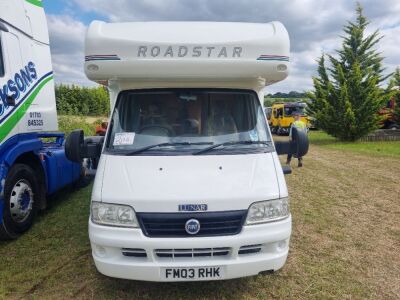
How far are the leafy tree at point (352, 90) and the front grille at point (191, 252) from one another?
17806 millimetres

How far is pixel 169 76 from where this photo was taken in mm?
4188

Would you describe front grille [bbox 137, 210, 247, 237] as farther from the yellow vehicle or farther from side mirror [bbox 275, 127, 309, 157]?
the yellow vehicle

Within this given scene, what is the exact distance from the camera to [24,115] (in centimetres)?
560

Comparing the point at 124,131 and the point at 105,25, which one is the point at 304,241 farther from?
the point at 105,25

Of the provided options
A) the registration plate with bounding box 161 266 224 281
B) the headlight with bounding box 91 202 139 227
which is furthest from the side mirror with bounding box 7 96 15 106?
the registration plate with bounding box 161 266 224 281

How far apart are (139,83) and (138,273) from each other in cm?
221

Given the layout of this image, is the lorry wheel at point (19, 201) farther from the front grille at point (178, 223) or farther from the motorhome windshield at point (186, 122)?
the front grille at point (178, 223)

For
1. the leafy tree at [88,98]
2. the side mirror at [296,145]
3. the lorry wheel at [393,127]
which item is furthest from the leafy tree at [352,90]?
the leafy tree at [88,98]

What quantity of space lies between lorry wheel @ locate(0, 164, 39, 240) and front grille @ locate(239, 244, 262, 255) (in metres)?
3.44

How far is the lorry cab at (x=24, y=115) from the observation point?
16.8ft

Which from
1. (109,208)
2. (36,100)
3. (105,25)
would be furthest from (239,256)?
(36,100)

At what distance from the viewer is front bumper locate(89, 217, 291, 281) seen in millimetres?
3350

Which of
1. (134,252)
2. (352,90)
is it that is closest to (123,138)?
(134,252)

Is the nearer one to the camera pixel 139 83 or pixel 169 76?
pixel 169 76
